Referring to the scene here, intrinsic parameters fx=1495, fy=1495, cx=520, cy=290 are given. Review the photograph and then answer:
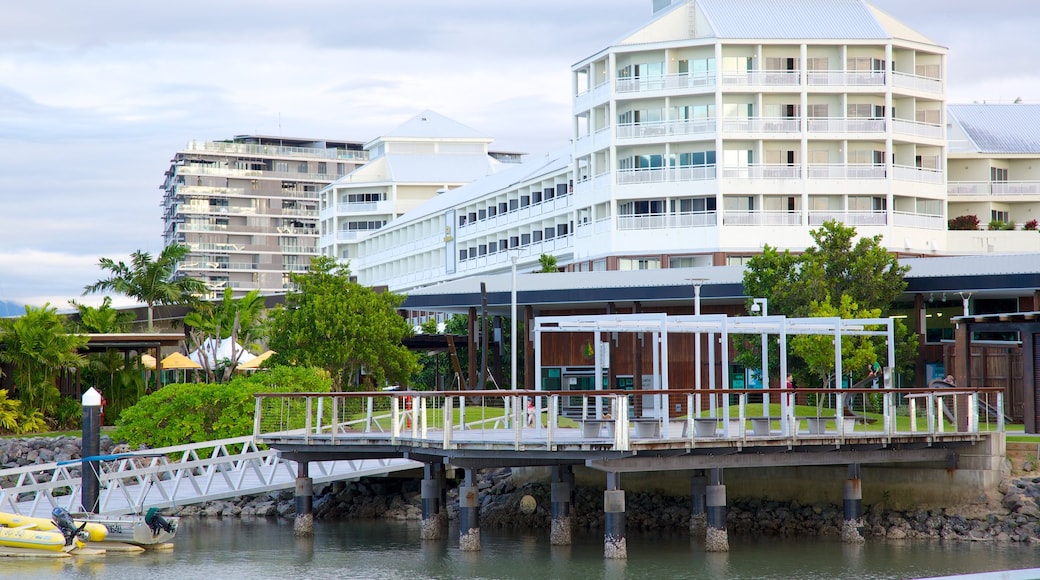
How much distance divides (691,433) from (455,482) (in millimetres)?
13331

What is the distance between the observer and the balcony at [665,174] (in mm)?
84050

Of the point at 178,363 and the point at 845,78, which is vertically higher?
the point at 845,78

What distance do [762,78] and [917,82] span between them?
9360mm

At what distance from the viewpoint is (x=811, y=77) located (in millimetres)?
83625

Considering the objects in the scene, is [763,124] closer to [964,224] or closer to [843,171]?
[843,171]

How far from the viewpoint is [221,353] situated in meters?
72.0

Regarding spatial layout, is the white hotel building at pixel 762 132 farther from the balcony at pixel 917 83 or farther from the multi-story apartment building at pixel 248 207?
the multi-story apartment building at pixel 248 207

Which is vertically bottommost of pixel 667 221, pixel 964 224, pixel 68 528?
pixel 68 528

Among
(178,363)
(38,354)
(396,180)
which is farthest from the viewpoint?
(396,180)

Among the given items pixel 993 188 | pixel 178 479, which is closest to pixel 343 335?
pixel 178 479

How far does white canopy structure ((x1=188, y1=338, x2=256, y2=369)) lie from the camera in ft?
216

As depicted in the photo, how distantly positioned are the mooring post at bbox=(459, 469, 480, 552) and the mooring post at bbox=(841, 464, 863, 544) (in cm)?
873

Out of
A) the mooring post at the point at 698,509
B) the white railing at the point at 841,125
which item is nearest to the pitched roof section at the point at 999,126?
the white railing at the point at 841,125

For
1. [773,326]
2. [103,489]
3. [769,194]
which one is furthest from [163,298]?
[773,326]
